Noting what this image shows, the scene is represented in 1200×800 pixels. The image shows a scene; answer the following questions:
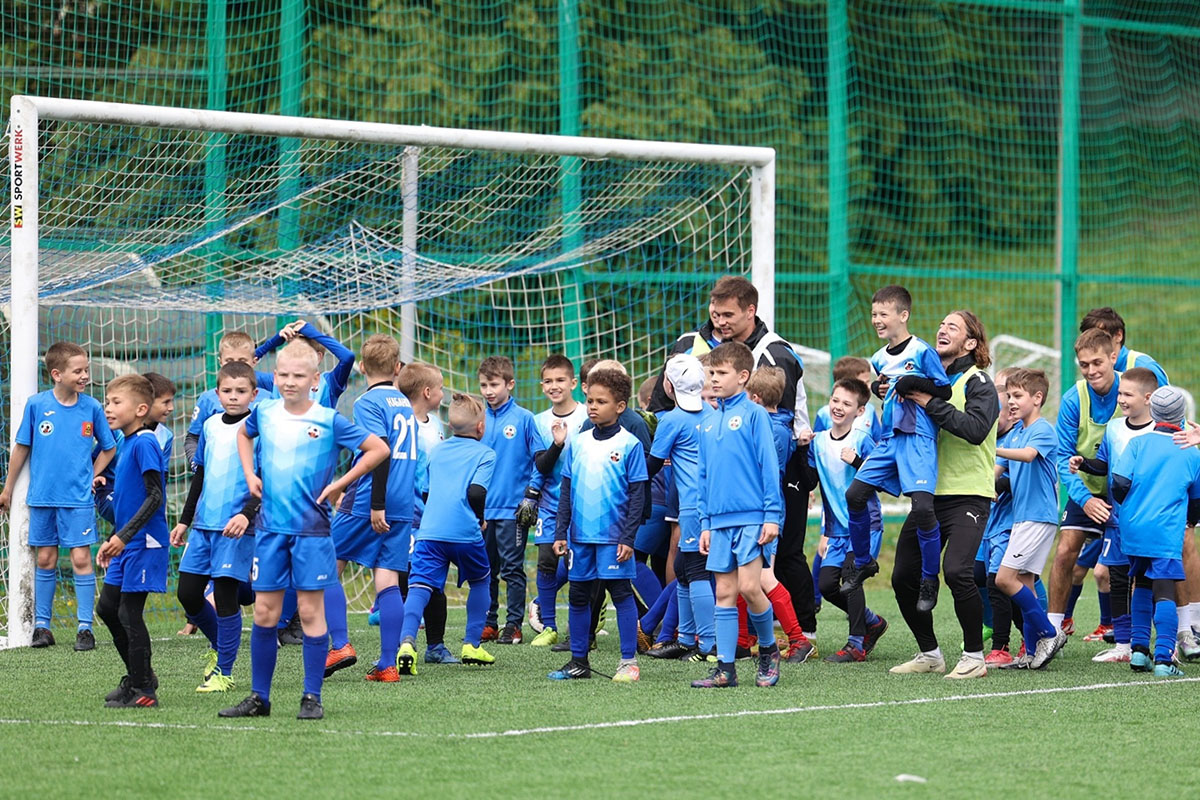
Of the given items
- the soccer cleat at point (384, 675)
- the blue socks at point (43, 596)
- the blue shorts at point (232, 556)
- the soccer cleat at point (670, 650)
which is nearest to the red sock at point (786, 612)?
the soccer cleat at point (670, 650)

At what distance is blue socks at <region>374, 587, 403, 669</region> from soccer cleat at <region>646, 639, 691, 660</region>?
154cm

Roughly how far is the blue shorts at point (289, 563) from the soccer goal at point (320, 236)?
11.0 ft

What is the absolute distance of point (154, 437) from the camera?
686 centimetres

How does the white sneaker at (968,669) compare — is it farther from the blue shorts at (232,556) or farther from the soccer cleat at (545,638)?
the blue shorts at (232,556)

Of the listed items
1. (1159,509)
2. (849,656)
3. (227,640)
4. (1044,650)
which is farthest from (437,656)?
(1159,509)

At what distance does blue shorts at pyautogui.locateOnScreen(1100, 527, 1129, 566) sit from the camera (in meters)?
8.29

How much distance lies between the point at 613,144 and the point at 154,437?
4.60 m

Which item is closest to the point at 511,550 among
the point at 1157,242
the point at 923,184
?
the point at 923,184

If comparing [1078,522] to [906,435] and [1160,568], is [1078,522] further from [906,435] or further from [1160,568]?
[906,435]

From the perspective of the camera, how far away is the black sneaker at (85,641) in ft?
28.7

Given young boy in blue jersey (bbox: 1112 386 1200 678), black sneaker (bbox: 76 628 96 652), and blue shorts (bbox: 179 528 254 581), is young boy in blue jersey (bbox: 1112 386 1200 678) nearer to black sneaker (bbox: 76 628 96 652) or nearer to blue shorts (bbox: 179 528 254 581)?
blue shorts (bbox: 179 528 254 581)

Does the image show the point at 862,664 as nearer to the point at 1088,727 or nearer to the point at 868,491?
the point at 868,491

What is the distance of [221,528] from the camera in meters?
6.79

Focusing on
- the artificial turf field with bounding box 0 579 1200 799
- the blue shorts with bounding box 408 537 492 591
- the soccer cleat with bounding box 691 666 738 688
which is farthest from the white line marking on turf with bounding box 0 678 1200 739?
the blue shorts with bounding box 408 537 492 591
